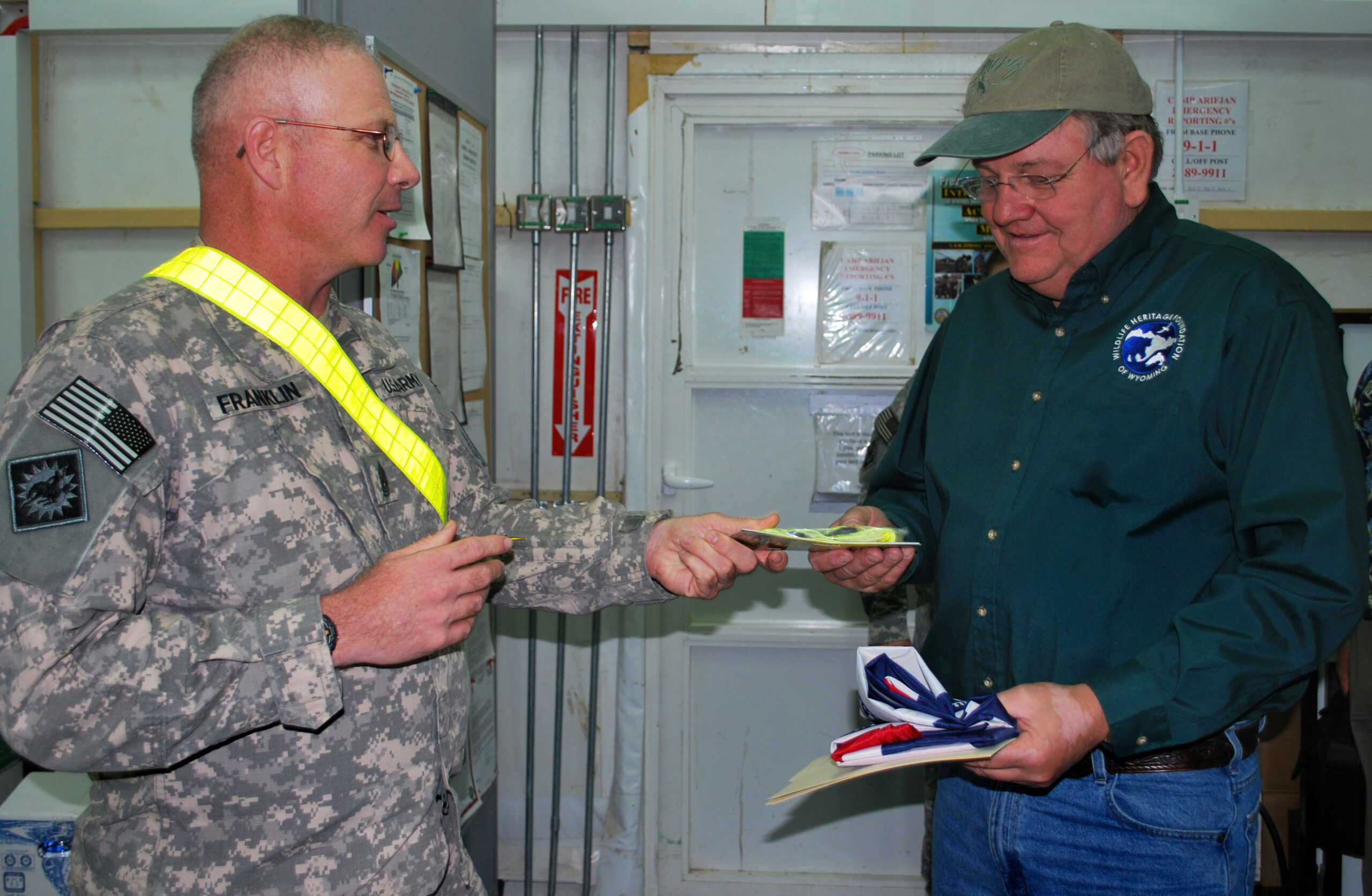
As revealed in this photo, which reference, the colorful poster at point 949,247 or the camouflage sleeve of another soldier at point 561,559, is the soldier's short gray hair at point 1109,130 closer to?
the camouflage sleeve of another soldier at point 561,559

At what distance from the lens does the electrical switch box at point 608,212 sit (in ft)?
9.80

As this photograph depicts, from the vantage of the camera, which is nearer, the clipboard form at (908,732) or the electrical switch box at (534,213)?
the clipboard form at (908,732)

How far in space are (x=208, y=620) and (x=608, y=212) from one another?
2164mm

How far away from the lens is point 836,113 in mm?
3021

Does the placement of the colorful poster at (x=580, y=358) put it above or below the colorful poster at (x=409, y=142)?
below

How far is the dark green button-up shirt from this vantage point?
1.23m

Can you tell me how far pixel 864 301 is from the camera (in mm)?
3100

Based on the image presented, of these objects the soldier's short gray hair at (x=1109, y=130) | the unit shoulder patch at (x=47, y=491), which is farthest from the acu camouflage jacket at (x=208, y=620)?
the soldier's short gray hair at (x=1109, y=130)

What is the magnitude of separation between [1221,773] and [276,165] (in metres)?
1.74

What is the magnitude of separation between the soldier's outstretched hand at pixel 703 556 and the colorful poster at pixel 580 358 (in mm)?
1438

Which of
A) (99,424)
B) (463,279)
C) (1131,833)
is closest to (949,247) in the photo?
(463,279)

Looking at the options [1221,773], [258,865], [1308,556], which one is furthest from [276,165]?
[1221,773]

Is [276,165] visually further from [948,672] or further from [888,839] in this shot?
[888,839]

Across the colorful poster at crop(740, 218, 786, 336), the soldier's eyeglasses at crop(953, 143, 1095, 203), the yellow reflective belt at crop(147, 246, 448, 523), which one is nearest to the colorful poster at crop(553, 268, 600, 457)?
the colorful poster at crop(740, 218, 786, 336)
